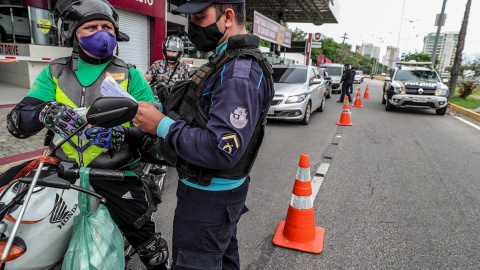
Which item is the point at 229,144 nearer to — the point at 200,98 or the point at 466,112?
the point at 200,98

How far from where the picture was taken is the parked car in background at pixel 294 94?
8.14m

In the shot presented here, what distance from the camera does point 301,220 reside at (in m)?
2.92

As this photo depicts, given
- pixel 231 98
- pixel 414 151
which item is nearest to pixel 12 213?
pixel 231 98

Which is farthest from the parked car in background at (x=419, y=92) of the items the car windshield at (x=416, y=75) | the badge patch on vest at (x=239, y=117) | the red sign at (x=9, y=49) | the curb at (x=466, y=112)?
the red sign at (x=9, y=49)

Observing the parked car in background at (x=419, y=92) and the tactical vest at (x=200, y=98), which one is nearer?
the tactical vest at (x=200, y=98)

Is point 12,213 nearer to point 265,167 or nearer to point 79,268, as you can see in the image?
point 79,268

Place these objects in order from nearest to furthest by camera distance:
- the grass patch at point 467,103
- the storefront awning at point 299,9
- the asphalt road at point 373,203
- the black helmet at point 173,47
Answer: the asphalt road at point 373,203 < the black helmet at point 173,47 < the grass patch at point 467,103 < the storefront awning at point 299,9

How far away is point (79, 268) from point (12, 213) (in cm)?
34

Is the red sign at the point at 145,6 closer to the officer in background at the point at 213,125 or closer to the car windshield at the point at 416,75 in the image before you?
the car windshield at the point at 416,75

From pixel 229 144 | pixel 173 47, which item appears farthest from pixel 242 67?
pixel 173 47

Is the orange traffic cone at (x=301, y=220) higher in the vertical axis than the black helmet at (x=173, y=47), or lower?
lower

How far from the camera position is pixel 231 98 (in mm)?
1245

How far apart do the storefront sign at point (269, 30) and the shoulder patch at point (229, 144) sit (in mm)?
15697

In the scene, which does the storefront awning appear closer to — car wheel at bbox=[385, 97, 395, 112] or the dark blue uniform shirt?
car wheel at bbox=[385, 97, 395, 112]
